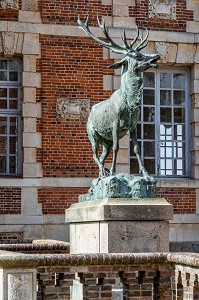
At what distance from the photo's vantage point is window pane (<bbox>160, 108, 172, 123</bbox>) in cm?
1630

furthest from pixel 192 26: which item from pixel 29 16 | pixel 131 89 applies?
pixel 131 89

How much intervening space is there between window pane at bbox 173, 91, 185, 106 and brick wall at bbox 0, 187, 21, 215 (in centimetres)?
396

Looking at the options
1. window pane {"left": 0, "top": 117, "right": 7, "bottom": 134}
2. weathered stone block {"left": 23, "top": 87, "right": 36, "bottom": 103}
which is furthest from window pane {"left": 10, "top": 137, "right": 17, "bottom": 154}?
weathered stone block {"left": 23, "top": 87, "right": 36, "bottom": 103}

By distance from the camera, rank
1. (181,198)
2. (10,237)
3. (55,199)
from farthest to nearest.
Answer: (181,198), (55,199), (10,237)

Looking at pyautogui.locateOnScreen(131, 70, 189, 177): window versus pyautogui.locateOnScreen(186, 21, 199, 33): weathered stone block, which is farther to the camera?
pyautogui.locateOnScreen(186, 21, 199, 33): weathered stone block

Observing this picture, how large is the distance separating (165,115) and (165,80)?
75 cm

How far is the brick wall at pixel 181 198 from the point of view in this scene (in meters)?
15.8

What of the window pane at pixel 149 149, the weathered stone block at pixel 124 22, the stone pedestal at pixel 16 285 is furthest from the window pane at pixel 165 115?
the stone pedestal at pixel 16 285

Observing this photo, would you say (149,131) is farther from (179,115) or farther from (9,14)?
(9,14)

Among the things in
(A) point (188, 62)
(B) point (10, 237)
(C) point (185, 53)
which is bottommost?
(B) point (10, 237)

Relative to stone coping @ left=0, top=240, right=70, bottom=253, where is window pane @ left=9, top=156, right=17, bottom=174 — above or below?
above

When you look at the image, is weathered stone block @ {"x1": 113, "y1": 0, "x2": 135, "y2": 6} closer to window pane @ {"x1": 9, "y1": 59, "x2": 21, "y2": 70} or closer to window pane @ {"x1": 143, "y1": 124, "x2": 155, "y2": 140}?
window pane @ {"x1": 9, "y1": 59, "x2": 21, "y2": 70}

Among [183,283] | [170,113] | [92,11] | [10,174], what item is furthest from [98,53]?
Result: [183,283]

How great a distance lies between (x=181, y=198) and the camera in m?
15.9
